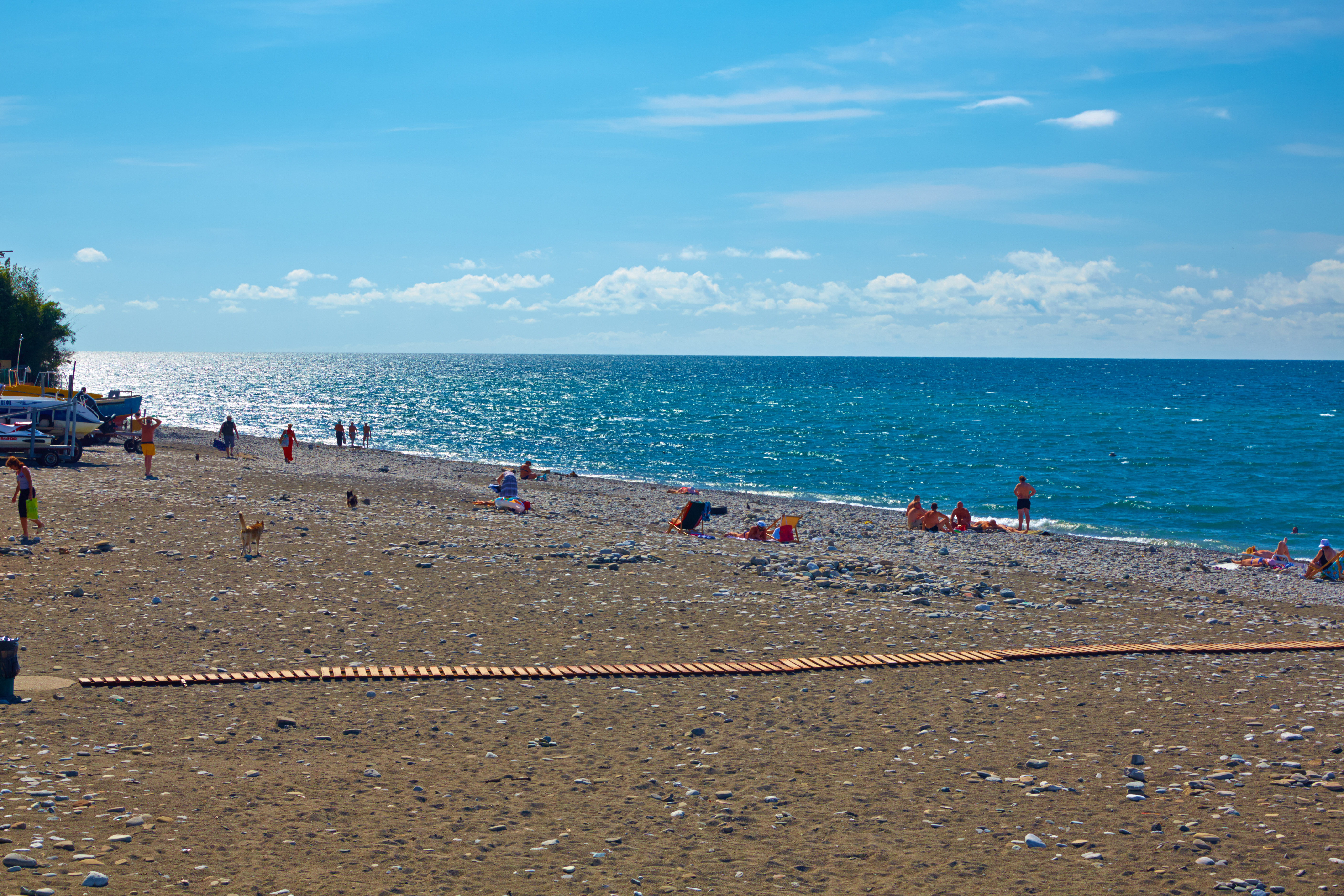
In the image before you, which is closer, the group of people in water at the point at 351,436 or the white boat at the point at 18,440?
the white boat at the point at 18,440

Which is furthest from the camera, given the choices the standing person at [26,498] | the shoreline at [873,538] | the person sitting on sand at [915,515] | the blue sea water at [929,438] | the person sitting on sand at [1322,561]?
the blue sea water at [929,438]

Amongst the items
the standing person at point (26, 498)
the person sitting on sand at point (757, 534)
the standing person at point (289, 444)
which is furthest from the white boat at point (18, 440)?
the person sitting on sand at point (757, 534)

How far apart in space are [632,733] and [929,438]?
64.5 metres

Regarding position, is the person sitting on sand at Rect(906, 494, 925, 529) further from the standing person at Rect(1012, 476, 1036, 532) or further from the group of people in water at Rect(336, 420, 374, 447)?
the group of people in water at Rect(336, 420, 374, 447)

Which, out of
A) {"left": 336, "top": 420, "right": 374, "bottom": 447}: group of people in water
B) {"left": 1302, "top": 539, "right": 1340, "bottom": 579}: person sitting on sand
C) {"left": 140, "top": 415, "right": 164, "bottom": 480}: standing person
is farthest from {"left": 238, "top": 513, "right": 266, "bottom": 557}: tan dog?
{"left": 336, "top": 420, "right": 374, "bottom": 447}: group of people in water

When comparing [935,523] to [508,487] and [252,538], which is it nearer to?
[508,487]

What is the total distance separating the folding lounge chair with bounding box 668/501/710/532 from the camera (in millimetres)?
26891

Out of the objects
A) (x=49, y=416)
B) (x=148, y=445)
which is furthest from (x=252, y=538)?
(x=49, y=416)

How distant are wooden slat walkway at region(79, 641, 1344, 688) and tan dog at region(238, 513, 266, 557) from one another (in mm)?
6512

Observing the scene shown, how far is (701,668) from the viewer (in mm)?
11883

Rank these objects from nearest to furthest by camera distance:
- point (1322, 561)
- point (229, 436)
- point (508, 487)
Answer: point (1322, 561) → point (508, 487) → point (229, 436)

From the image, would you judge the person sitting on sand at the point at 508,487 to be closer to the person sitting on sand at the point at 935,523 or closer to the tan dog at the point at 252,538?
the tan dog at the point at 252,538

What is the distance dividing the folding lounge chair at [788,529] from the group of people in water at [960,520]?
4817 mm

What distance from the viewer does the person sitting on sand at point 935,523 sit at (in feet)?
99.5
